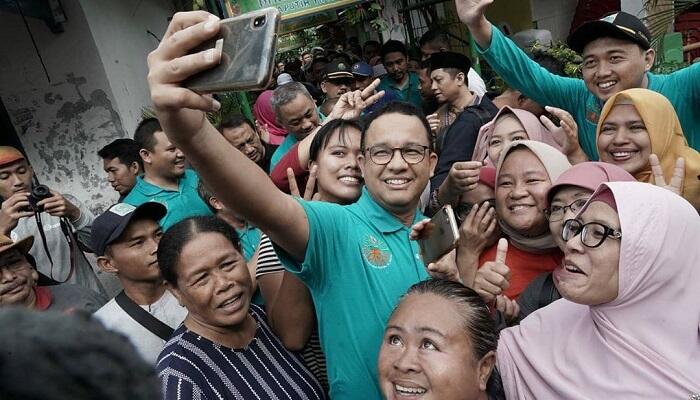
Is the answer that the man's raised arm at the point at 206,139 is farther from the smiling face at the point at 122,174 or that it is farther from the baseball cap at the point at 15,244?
the smiling face at the point at 122,174

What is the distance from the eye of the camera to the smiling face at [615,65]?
252cm

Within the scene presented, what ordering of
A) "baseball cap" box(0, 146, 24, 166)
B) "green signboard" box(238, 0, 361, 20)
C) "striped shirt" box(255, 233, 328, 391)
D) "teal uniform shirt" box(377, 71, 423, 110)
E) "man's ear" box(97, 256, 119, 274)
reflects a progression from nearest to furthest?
"striped shirt" box(255, 233, 328, 391) → "man's ear" box(97, 256, 119, 274) → "baseball cap" box(0, 146, 24, 166) → "green signboard" box(238, 0, 361, 20) → "teal uniform shirt" box(377, 71, 423, 110)

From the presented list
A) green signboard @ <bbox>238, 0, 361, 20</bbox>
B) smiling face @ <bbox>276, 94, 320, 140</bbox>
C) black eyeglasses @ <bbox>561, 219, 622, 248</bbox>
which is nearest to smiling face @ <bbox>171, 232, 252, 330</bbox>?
black eyeglasses @ <bbox>561, 219, 622, 248</bbox>

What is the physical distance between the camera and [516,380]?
158 cm

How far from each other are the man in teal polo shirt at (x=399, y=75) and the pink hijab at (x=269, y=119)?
1.55 m

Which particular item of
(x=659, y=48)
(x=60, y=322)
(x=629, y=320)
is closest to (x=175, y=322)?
(x=629, y=320)

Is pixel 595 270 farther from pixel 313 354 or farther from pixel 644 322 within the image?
pixel 313 354

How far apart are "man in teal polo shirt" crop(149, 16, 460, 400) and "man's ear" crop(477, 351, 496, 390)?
318mm

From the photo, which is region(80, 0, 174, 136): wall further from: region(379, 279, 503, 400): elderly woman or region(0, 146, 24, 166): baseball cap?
region(379, 279, 503, 400): elderly woman

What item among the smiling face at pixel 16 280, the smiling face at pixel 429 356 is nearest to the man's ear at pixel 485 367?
the smiling face at pixel 429 356

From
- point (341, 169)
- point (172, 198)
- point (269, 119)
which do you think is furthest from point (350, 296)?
point (269, 119)

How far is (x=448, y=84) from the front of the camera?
12.8ft

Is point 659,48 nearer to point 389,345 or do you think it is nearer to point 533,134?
point 533,134

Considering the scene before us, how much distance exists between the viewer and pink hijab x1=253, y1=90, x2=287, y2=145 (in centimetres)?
490
